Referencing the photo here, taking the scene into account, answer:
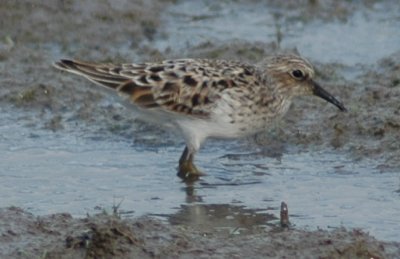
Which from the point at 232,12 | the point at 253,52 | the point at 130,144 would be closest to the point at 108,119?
the point at 130,144

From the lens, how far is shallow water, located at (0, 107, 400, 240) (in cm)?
973

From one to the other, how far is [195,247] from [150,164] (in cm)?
263

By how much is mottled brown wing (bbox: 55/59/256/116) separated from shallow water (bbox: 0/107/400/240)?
0.60 meters

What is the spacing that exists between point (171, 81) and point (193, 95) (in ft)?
0.79

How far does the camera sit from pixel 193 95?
1073cm

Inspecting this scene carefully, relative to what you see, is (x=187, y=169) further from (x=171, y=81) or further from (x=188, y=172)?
(x=171, y=81)

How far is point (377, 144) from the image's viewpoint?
11289 millimetres

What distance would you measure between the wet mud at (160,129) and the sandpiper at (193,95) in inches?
20.2

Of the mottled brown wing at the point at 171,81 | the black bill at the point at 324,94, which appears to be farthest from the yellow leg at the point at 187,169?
the black bill at the point at 324,94

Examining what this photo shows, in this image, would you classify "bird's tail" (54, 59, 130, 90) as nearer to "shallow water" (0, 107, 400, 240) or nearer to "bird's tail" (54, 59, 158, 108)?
"bird's tail" (54, 59, 158, 108)

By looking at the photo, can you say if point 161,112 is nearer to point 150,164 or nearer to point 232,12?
point 150,164

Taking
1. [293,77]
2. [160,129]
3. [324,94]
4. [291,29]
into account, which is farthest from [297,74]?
[291,29]

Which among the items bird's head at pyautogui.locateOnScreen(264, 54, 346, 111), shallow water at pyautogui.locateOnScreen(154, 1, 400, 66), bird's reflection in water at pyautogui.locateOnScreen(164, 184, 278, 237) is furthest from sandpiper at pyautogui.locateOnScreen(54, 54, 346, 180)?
shallow water at pyautogui.locateOnScreen(154, 1, 400, 66)

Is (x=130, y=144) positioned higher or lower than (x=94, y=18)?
lower
